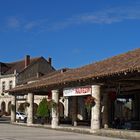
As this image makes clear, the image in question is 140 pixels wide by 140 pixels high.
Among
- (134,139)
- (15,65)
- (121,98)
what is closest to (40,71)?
(15,65)

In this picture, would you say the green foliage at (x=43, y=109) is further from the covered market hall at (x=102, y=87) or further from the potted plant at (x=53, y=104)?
the potted plant at (x=53, y=104)

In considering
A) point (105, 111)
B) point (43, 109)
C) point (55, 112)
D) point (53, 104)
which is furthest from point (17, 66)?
point (105, 111)

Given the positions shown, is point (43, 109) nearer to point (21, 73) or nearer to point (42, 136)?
point (42, 136)

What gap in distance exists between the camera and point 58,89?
114 feet

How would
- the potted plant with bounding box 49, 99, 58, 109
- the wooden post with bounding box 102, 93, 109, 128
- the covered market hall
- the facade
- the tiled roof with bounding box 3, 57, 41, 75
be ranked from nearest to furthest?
the covered market hall, the wooden post with bounding box 102, 93, 109, 128, the potted plant with bounding box 49, 99, 58, 109, the facade, the tiled roof with bounding box 3, 57, 41, 75

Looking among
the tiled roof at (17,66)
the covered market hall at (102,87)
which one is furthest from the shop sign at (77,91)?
the tiled roof at (17,66)

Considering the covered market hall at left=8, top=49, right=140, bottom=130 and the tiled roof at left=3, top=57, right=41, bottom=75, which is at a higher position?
the tiled roof at left=3, top=57, right=41, bottom=75

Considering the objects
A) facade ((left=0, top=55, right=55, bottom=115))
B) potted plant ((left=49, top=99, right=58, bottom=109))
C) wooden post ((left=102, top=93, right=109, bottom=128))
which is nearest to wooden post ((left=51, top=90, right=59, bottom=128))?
potted plant ((left=49, top=99, right=58, bottom=109))

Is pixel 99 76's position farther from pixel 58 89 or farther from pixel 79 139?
pixel 58 89

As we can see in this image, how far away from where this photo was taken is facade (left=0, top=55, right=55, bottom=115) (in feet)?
256

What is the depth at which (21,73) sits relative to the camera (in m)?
78.2

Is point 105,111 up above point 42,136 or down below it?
above

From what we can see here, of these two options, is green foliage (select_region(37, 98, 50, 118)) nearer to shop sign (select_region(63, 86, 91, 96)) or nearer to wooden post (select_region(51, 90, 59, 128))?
wooden post (select_region(51, 90, 59, 128))

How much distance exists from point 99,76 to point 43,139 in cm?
582
